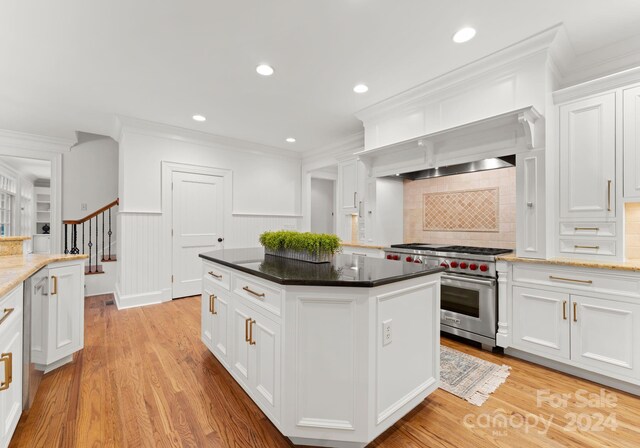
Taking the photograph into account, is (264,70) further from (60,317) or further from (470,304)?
(470,304)

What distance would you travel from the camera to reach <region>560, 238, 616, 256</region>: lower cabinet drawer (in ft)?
7.63

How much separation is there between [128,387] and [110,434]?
1.72 ft

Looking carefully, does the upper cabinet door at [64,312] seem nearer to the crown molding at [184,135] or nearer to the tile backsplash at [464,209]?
the crown molding at [184,135]

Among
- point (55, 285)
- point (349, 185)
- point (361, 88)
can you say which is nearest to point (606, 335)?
point (361, 88)

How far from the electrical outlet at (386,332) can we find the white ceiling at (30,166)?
21.8 ft

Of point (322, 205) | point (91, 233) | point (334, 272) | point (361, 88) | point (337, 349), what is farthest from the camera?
point (322, 205)

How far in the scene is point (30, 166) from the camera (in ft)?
19.9

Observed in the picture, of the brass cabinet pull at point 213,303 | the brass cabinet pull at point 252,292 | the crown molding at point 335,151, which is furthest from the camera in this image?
the crown molding at point 335,151

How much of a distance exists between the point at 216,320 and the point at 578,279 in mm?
2912

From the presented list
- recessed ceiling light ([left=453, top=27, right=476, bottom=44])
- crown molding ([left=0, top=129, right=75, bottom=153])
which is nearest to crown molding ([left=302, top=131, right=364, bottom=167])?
recessed ceiling light ([left=453, top=27, right=476, bottom=44])

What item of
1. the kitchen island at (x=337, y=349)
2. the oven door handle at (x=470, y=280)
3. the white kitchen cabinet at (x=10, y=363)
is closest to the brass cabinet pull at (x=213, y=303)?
A: the kitchen island at (x=337, y=349)

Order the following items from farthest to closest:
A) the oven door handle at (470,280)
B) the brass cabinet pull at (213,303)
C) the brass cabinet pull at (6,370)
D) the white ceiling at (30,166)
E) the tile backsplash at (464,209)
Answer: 1. the white ceiling at (30,166)
2. the tile backsplash at (464,209)
3. the oven door handle at (470,280)
4. the brass cabinet pull at (213,303)
5. the brass cabinet pull at (6,370)

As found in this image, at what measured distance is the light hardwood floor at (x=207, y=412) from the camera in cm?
162

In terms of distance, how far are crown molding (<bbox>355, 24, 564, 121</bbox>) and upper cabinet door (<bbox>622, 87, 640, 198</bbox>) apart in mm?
723
